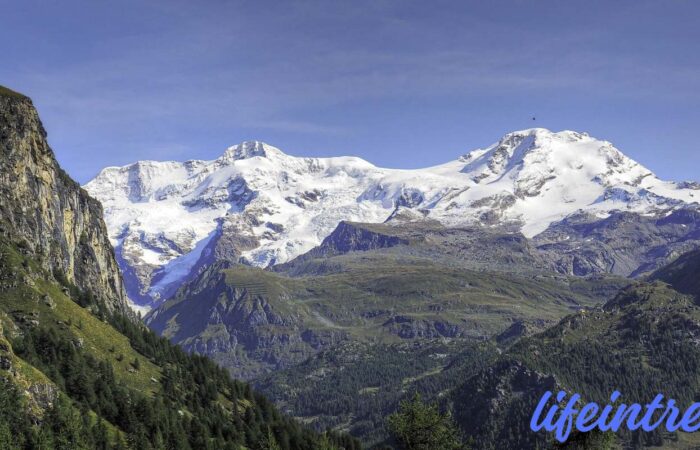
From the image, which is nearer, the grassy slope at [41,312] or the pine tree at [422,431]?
the pine tree at [422,431]

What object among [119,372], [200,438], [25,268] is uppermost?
[25,268]

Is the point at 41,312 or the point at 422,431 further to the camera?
the point at 41,312

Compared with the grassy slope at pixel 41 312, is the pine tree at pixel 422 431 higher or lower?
lower

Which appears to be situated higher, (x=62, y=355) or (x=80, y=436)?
(x=62, y=355)

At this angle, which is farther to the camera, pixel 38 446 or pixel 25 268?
pixel 25 268

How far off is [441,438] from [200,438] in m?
69.2

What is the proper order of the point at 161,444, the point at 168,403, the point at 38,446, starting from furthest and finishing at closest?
the point at 168,403
the point at 161,444
the point at 38,446

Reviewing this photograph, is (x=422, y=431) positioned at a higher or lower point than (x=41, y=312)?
lower

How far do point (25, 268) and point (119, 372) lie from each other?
33625mm

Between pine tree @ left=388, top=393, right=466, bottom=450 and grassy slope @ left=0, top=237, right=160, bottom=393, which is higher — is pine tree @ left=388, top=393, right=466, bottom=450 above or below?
below

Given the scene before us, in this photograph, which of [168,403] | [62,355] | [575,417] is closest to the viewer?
[575,417]

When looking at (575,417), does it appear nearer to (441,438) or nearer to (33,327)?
(441,438)

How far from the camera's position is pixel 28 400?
457 feet

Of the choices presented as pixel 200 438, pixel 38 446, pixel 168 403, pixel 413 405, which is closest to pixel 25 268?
pixel 168 403
